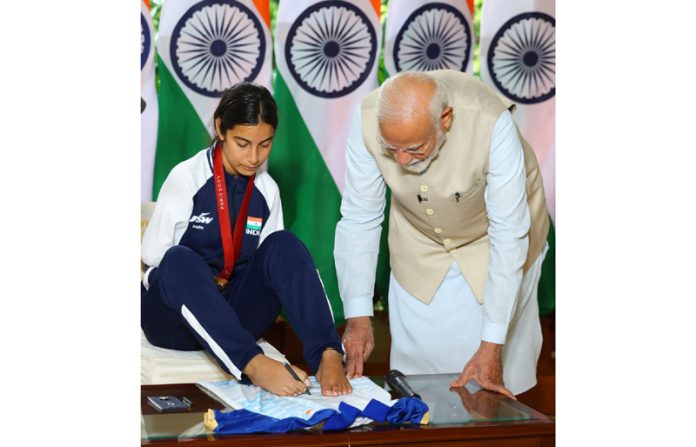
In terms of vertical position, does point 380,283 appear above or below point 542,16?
below

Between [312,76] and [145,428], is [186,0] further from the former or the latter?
[145,428]

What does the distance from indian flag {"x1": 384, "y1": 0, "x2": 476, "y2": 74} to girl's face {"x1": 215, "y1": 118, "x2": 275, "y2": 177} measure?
1.25 m

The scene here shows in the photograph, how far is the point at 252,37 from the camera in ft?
10.5

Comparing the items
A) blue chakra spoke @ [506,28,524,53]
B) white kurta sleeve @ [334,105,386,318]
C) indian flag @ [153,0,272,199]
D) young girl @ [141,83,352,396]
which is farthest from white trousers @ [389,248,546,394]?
blue chakra spoke @ [506,28,524,53]

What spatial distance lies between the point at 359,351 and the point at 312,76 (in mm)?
1574

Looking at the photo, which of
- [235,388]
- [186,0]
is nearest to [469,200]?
[235,388]

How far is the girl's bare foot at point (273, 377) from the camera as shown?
1.68m

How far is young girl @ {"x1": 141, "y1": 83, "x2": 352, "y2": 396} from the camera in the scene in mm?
1859

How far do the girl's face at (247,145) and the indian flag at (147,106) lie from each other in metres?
1.06

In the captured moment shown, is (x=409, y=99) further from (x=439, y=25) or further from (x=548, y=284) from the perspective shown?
(x=548, y=284)

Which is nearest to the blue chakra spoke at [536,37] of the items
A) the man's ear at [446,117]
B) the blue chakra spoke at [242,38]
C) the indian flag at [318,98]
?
the indian flag at [318,98]

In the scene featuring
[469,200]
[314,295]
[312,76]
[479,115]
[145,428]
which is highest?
[312,76]

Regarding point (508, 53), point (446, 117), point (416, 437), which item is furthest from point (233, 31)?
point (416, 437)
